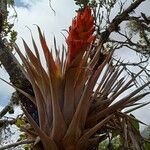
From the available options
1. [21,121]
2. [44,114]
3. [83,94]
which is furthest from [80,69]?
[21,121]

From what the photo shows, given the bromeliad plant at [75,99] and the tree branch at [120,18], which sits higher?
the tree branch at [120,18]

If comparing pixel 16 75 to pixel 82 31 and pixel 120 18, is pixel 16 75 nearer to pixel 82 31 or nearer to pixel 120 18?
pixel 82 31

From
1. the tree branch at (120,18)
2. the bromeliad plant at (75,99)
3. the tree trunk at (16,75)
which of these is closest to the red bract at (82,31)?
the bromeliad plant at (75,99)

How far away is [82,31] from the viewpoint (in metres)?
1.96

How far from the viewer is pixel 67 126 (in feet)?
6.32

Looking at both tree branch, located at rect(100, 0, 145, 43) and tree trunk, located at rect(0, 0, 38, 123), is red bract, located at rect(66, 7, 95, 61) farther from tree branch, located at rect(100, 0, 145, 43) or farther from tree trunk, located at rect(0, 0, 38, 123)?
tree branch, located at rect(100, 0, 145, 43)

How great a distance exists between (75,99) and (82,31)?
32cm

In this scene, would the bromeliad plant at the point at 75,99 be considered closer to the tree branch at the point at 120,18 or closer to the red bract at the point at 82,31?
the red bract at the point at 82,31

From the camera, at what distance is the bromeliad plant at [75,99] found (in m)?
1.90

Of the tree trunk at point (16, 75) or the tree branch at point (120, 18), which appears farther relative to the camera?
the tree branch at point (120, 18)

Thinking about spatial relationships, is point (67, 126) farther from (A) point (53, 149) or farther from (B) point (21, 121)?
(B) point (21, 121)

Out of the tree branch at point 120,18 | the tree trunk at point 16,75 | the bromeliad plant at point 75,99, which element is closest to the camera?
the bromeliad plant at point 75,99

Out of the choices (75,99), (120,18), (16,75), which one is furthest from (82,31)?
(120,18)

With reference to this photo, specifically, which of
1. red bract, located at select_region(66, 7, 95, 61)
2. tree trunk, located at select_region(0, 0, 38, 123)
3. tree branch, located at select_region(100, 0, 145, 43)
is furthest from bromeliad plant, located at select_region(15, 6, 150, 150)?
tree branch, located at select_region(100, 0, 145, 43)
